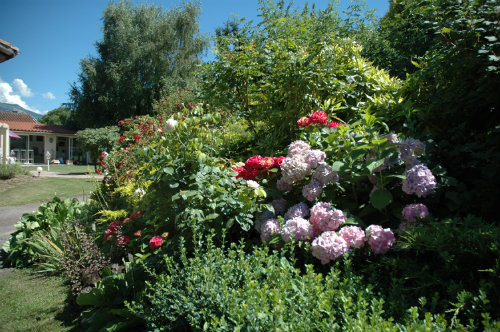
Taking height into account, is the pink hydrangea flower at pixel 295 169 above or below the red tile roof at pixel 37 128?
below

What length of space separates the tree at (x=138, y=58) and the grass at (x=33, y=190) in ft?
35.0

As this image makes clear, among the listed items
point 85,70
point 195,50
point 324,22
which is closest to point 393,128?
point 324,22

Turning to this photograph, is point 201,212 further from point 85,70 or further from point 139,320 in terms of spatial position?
point 85,70

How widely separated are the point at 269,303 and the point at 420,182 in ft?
4.02

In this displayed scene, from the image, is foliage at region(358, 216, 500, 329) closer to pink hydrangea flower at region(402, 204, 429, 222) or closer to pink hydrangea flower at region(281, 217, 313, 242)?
pink hydrangea flower at region(402, 204, 429, 222)

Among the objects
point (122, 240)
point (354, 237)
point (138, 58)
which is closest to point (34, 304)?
point (122, 240)

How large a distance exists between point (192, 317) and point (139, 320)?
752 mm

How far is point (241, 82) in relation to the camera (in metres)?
4.37

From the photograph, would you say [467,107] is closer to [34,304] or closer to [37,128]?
[34,304]

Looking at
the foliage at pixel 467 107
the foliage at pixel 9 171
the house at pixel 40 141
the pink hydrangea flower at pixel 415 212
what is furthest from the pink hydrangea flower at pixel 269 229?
the house at pixel 40 141

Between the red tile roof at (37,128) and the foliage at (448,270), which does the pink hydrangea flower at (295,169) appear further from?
the red tile roof at (37,128)

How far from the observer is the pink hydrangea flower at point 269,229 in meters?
2.23

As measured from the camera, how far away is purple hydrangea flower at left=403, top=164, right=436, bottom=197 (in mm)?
2000

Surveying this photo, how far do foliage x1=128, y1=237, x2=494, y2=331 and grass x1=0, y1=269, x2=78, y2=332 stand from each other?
109cm
